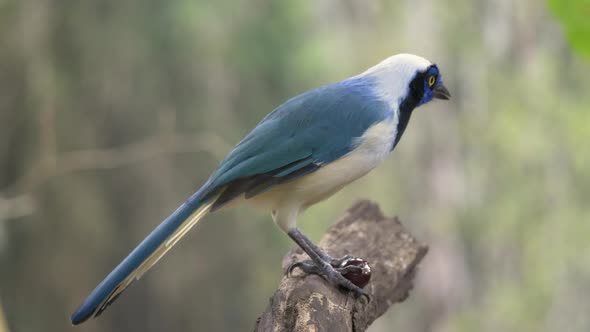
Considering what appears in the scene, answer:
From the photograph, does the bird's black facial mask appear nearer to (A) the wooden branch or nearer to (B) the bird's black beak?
(B) the bird's black beak

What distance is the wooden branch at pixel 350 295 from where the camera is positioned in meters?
2.46

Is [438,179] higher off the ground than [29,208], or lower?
lower

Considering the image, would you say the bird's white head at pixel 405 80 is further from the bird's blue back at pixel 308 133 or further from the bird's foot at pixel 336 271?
the bird's foot at pixel 336 271

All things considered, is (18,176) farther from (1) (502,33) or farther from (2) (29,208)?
(1) (502,33)

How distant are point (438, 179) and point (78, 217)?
15.1 feet

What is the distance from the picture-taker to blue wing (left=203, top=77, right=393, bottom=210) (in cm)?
284

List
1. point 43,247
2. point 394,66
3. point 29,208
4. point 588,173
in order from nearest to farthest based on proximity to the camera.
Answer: point 394,66 < point 29,208 < point 43,247 < point 588,173

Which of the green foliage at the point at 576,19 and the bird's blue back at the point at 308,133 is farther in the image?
the bird's blue back at the point at 308,133

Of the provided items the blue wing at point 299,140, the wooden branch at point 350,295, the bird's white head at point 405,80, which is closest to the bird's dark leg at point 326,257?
the wooden branch at point 350,295

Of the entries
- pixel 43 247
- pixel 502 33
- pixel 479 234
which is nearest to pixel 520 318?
Answer: pixel 479 234

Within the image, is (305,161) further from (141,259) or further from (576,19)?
(576,19)

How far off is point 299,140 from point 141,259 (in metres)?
0.73

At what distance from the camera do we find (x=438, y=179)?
364 inches

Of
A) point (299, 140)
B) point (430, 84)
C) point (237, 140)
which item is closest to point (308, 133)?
point (299, 140)
